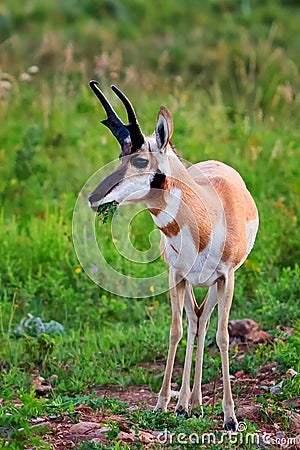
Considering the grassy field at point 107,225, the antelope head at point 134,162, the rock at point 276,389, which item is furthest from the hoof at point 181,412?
the antelope head at point 134,162

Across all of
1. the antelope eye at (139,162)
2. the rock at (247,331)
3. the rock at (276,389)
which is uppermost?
the antelope eye at (139,162)

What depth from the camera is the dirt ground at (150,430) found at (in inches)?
166

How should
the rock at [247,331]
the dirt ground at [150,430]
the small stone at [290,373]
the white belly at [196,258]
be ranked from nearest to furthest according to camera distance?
the dirt ground at [150,430] → the white belly at [196,258] → the small stone at [290,373] → the rock at [247,331]

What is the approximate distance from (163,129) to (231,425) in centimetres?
159

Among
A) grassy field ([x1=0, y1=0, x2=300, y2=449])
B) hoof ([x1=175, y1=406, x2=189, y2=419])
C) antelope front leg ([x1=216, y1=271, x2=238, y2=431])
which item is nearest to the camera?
antelope front leg ([x1=216, y1=271, x2=238, y2=431])

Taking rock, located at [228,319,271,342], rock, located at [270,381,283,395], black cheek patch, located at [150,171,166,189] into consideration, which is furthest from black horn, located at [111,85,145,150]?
rock, located at [228,319,271,342]

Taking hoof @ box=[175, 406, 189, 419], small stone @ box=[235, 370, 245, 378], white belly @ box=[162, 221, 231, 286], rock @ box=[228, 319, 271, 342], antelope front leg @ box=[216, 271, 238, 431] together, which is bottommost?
small stone @ box=[235, 370, 245, 378]

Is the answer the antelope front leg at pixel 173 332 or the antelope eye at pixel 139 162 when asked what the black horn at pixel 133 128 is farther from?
the antelope front leg at pixel 173 332

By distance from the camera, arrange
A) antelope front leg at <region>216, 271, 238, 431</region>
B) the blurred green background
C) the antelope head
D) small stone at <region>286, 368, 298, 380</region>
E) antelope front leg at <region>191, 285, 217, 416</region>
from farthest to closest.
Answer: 1. the blurred green background
2. small stone at <region>286, 368, 298, 380</region>
3. antelope front leg at <region>191, 285, 217, 416</region>
4. antelope front leg at <region>216, 271, 238, 431</region>
5. the antelope head

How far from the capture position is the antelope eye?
A: 4148 millimetres

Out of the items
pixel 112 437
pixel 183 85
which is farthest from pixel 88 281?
pixel 183 85

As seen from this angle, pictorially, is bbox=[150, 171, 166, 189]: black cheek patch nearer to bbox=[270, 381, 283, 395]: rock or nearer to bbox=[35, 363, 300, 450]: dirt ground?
bbox=[35, 363, 300, 450]: dirt ground

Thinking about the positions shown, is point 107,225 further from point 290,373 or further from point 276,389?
point 276,389

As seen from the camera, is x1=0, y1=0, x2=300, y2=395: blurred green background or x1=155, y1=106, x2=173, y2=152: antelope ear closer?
x1=155, y1=106, x2=173, y2=152: antelope ear
